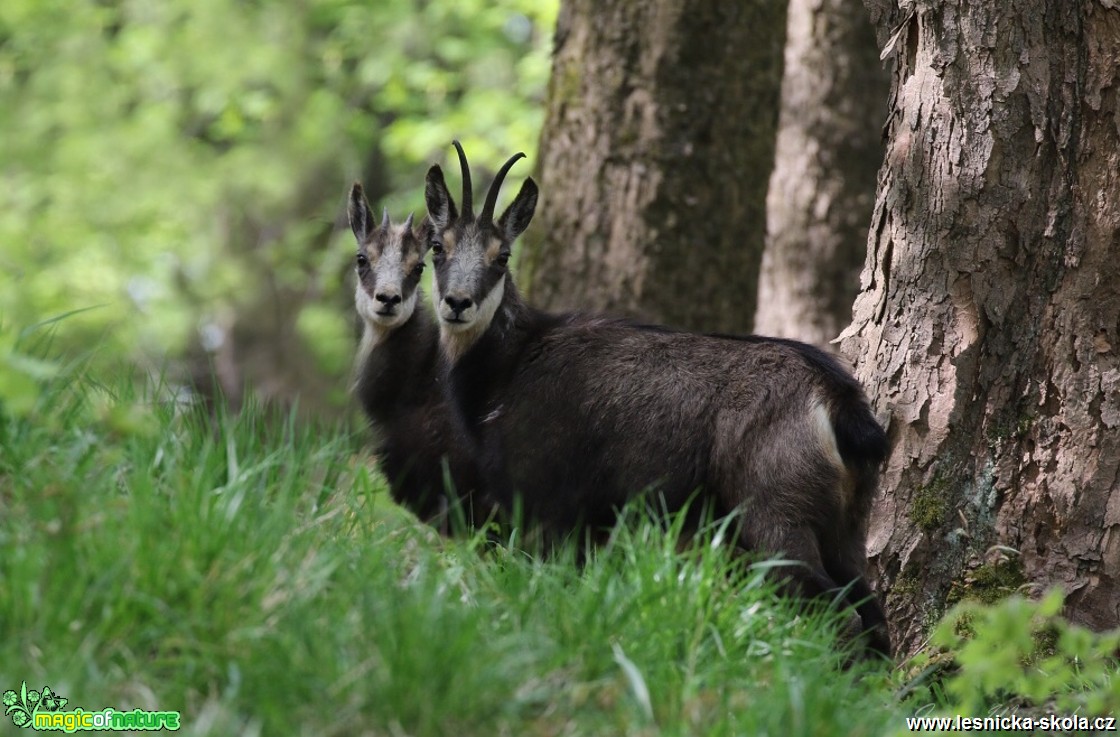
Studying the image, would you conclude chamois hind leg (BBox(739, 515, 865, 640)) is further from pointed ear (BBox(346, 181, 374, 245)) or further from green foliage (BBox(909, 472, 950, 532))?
pointed ear (BBox(346, 181, 374, 245))

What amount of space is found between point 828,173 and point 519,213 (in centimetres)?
387

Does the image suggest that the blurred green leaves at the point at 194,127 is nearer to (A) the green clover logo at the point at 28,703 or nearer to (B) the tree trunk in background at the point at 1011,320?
(B) the tree trunk in background at the point at 1011,320

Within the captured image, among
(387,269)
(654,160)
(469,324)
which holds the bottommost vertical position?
(469,324)

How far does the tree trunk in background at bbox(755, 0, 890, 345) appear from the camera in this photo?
9180mm

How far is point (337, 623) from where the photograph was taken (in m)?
3.39

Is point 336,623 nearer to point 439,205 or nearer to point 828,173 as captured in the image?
point 439,205

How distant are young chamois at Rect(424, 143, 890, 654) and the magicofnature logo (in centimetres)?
164

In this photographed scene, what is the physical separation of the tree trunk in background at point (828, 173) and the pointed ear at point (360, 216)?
376cm

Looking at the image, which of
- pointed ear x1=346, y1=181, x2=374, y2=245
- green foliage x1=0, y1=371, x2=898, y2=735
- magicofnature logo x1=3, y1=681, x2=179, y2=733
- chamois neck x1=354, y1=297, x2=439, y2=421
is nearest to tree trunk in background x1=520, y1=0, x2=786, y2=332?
chamois neck x1=354, y1=297, x2=439, y2=421

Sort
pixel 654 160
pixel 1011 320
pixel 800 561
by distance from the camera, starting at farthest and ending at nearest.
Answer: pixel 654 160 → pixel 1011 320 → pixel 800 561

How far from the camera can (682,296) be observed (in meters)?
7.52

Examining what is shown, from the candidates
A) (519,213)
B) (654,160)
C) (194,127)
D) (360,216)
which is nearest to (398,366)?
(360,216)

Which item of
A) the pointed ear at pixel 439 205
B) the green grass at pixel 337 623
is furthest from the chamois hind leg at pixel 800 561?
the pointed ear at pixel 439 205

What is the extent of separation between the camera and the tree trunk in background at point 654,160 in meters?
7.43
